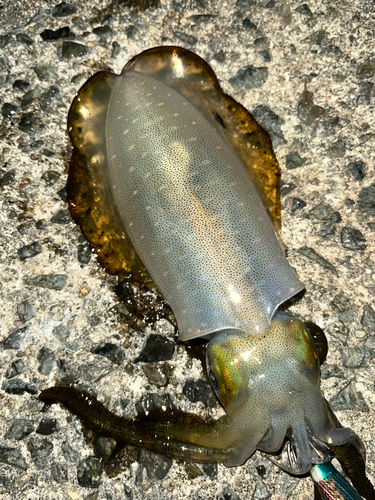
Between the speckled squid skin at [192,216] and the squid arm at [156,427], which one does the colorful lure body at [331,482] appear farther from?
the speckled squid skin at [192,216]

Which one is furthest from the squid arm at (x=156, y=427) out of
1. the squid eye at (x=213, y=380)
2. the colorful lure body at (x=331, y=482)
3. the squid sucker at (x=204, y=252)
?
the colorful lure body at (x=331, y=482)

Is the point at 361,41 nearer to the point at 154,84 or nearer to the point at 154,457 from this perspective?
the point at 154,84

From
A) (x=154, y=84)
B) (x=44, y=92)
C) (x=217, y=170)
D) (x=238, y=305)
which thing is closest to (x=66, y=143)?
(x=44, y=92)

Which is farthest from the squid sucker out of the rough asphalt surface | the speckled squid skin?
the rough asphalt surface

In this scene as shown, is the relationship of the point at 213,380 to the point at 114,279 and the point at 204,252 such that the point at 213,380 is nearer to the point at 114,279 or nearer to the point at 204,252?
the point at 204,252

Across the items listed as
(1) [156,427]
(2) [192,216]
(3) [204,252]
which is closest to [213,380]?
(1) [156,427]

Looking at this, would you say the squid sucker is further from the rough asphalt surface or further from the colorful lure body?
the rough asphalt surface
